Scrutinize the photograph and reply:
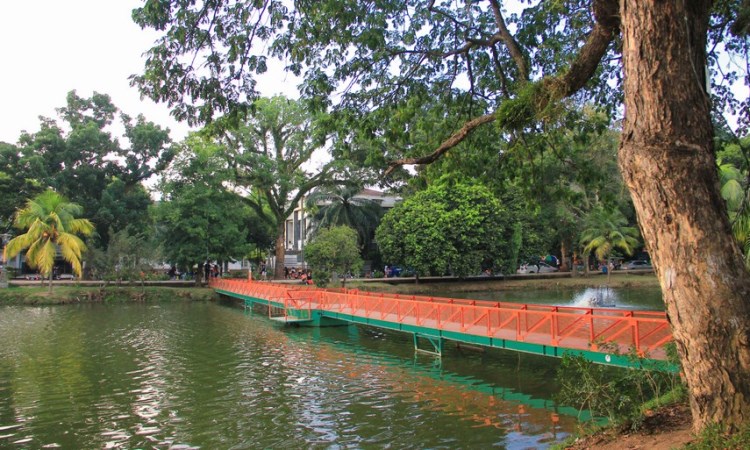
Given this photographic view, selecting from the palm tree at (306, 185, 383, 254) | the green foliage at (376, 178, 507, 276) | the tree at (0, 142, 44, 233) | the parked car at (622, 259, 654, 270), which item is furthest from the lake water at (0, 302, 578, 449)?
the parked car at (622, 259, 654, 270)

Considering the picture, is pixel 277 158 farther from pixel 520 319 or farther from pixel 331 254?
pixel 520 319

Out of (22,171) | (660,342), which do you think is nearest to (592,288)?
(660,342)

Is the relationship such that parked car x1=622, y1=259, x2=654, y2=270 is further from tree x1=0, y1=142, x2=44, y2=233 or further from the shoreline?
tree x1=0, y1=142, x2=44, y2=233

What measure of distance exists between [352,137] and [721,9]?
26.8 feet

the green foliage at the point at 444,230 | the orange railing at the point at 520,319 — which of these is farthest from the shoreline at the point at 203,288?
the orange railing at the point at 520,319

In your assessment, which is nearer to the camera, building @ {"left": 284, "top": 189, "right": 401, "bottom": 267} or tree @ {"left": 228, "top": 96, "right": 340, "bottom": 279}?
tree @ {"left": 228, "top": 96, "right": 340, "bottom": 279}

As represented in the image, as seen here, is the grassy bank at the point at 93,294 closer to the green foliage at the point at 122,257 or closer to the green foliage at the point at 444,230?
the green foliage at the point at 122,257

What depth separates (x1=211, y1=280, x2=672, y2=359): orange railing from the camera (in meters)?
11.5

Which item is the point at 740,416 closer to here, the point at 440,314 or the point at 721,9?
the point at 721,9

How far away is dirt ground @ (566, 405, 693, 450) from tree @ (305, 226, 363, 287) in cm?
2740

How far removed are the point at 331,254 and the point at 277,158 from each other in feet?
40.5

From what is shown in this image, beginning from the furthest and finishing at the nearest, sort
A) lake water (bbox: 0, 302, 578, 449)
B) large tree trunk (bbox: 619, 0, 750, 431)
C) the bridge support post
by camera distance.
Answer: the bridge support post, lake water (bbox: 0, 302, 578, 449), large tree trunk (bbox: 619, 0, 750, 431)

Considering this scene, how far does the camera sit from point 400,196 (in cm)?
4766

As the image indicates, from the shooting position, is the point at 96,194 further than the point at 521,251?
No
